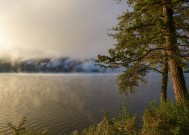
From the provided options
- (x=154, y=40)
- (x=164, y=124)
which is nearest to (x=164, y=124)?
(x=164, y=124)

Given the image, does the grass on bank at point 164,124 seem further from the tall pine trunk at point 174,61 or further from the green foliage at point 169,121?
the tall pine trunk at point 174,61

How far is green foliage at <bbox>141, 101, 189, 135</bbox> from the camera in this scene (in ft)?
33.1

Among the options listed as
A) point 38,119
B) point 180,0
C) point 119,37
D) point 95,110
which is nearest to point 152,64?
point 119,37

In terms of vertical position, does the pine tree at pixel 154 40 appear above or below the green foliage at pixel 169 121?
above

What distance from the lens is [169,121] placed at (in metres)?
10.8

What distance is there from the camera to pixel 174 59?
45.4 feet

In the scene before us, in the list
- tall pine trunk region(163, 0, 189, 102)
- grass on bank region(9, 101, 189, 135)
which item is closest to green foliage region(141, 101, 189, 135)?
grass on bank region(9, 101, 189, 135)

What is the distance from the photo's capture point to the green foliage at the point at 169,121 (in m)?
10.1

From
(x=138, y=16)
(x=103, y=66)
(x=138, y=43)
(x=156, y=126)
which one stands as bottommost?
(x=156, y=126)

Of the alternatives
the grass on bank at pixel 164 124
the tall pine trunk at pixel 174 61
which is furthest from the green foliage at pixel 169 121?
the tall pine trunk at pixel 174 61

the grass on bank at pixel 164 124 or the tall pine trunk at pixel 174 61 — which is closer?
the grass on bank at pixel 164 124

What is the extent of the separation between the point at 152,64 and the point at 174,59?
4318 mm

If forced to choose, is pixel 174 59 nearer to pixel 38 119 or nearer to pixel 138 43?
pixel 138 43

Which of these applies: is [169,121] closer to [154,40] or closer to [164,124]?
[164,124]
